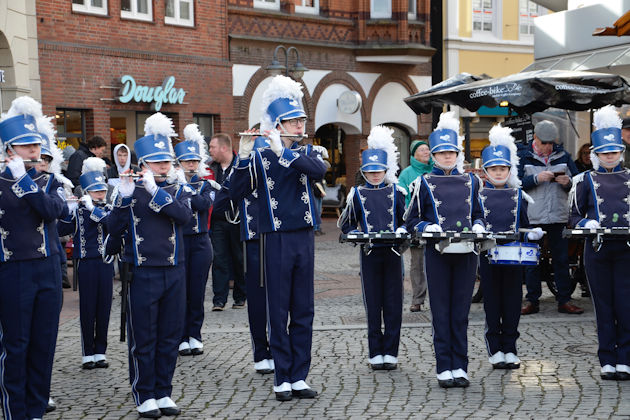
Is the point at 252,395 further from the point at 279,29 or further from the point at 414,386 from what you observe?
the point at 279,29

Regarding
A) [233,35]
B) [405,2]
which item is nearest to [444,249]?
[233,35]

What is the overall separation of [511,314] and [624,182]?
1.46 meters

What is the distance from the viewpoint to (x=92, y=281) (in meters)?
8.91

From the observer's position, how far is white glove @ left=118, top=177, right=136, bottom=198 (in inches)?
280

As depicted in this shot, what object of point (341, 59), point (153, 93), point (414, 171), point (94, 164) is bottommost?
point (414, 171)

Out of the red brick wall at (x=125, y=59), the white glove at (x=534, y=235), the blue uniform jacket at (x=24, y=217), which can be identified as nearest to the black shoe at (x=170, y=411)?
the blue uniform jacket at (x=24, y=217)

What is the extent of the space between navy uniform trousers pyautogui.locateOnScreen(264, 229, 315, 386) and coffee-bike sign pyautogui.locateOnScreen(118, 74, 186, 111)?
15852mm

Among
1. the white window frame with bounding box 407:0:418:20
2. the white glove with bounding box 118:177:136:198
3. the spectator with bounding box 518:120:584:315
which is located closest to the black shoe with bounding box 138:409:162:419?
the white glove with bounding box 118:177:136:198

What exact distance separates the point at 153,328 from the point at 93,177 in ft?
8.33

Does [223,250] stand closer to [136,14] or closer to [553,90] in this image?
[553,90]

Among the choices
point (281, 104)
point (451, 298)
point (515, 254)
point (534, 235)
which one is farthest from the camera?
point (534, 235)

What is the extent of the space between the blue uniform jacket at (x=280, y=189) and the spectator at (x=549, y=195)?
4300 mm

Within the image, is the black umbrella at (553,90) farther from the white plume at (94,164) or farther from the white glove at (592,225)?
the white plume at (94,164)

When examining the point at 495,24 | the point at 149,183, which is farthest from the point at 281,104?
the point at 495,24
